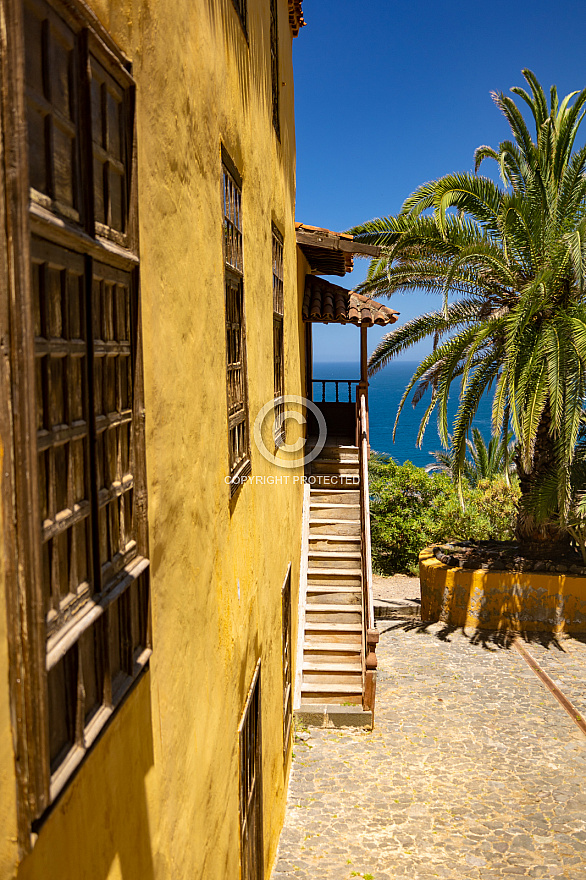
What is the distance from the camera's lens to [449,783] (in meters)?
8.56

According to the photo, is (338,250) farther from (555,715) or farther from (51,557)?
(51,557)

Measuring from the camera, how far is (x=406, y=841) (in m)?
7.47

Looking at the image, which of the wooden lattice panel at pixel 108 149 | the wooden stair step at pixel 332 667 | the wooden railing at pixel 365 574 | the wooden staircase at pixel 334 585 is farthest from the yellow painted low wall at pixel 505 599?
the wooden lattice panel at pixel 108 149

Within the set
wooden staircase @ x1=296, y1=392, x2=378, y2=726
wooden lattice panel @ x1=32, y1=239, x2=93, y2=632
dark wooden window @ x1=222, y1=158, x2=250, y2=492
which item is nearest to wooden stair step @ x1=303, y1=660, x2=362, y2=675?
wooden staircase @ x1=296, y1=392, x2=378, y2=726

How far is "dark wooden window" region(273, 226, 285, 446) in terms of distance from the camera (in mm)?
8148

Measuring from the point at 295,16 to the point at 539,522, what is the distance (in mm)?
9673

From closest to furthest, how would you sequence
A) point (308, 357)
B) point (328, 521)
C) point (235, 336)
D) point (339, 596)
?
point (235, 336)
point (339, 596)
point (328, 521)
point (308, 357)

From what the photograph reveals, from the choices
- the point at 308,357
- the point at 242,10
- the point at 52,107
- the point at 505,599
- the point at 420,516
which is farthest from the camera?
the point at 420,516

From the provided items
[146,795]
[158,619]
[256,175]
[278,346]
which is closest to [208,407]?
[158,619]

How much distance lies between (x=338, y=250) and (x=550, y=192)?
4.14 metres

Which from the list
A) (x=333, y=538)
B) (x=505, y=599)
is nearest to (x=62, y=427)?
(x=333, y=538)

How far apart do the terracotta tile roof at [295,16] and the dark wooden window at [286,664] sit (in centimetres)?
786

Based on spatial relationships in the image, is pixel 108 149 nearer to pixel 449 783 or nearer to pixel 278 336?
pixel 278 336

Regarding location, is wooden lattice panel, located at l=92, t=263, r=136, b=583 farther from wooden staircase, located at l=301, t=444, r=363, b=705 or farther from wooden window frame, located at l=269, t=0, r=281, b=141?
wooden staircase, located at l=301, t=444, r=363, b=705
